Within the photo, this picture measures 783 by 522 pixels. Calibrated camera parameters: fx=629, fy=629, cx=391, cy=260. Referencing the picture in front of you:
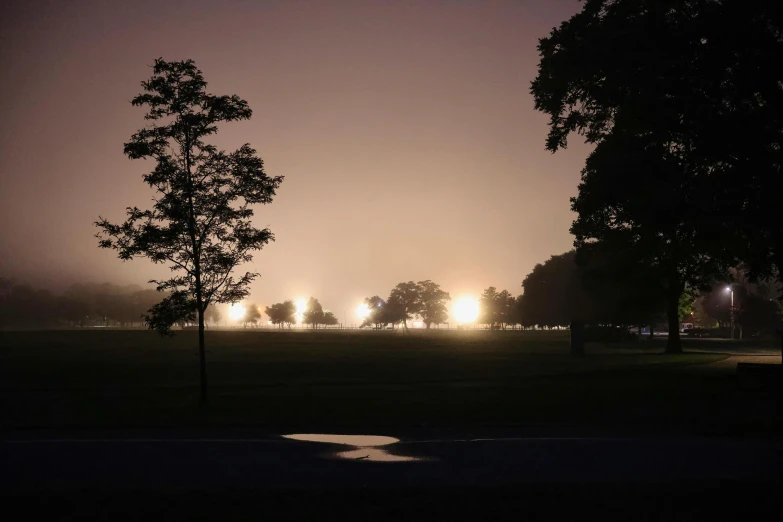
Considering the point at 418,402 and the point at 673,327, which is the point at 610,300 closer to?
the point at 673,327

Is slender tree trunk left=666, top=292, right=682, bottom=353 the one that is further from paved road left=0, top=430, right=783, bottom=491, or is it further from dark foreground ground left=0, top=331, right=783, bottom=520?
paved road left=0, top=430, right=783, bottom=491

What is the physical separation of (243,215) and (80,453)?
10.5 meters

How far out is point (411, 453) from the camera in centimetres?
1185

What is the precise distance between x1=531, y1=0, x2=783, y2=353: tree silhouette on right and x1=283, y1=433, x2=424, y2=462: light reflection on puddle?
13044 millimetres

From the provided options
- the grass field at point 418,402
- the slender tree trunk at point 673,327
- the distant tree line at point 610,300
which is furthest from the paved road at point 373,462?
the slender tree trunk at point 673,327

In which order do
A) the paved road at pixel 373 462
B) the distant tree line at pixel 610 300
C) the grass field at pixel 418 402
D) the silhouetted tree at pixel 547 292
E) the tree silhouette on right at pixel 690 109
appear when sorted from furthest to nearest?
the silhouetted tree at pixel 547 292
the distant tree line at pixel 610 300
the tree silhouette on right at pixel 690 109
the grass field at pixel 418 402
the paved road at pixel 373 462

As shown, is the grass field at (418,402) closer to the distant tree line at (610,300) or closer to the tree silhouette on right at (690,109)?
the tree silhouette on right at (690,109)

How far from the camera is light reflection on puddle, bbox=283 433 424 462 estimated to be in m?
11.5

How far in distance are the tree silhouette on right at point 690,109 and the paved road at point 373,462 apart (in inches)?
393

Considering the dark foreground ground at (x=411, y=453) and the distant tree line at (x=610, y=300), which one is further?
the distant tree line at (x=610, y=300)

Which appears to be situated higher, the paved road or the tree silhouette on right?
the tree silhouette on right

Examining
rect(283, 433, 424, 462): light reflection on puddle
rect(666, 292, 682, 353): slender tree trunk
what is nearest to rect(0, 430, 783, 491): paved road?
rect(283, 433, 424, 462): light reflection on puddle

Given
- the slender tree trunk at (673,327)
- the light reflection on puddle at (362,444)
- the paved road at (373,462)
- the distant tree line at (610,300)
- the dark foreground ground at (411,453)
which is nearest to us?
the dark foreground ground at (411,453)

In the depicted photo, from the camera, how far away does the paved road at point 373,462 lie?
965 cm
